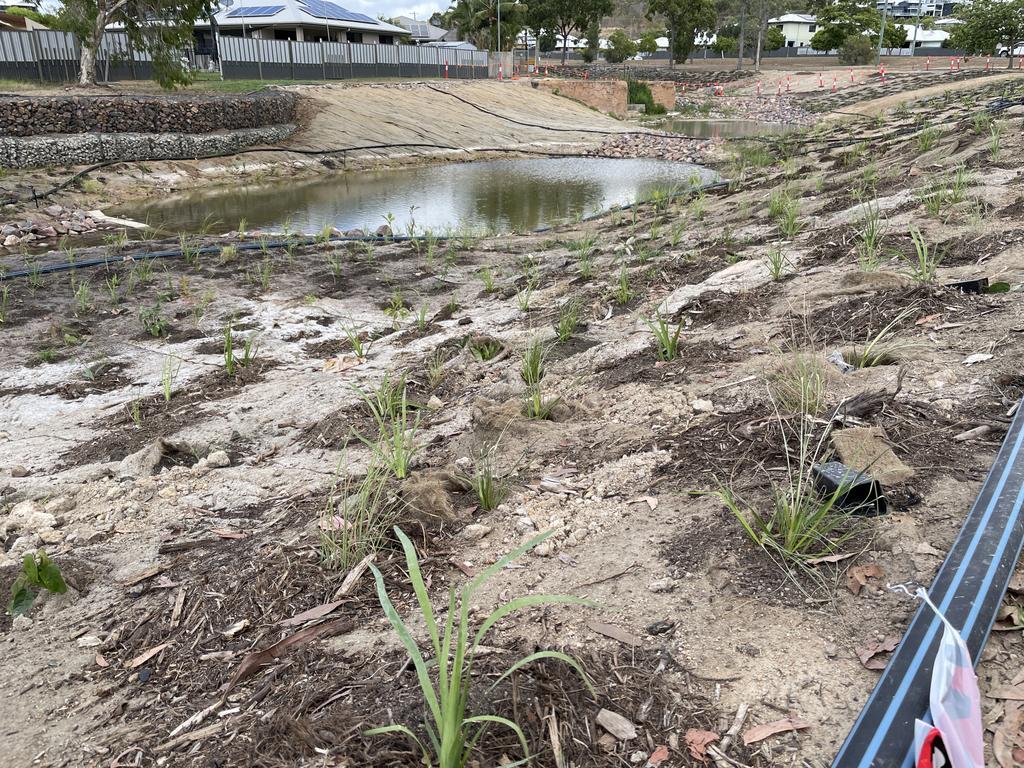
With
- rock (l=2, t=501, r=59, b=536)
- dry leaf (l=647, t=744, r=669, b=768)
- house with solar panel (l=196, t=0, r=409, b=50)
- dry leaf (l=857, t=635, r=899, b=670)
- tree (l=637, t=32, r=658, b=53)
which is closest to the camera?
dry leaf (l=647, t=744, r=669, b=768)

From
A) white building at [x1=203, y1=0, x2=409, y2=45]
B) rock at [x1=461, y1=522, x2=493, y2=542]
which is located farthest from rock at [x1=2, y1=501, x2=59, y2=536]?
white building at [x1=203, y1=0, x2=409, y2=45]

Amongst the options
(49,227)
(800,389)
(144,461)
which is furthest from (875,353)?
(49,227)

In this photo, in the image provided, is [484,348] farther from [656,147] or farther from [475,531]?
[656,147]

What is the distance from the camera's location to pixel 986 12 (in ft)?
105

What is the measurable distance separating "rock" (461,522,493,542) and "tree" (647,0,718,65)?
177 feet

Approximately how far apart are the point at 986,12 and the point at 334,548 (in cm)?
4003

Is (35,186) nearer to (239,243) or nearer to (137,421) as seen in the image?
(239,243)

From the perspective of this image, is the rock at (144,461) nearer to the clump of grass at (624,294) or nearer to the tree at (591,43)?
the clump of grass at (624,294)

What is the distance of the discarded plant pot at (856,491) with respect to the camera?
7.07 feet

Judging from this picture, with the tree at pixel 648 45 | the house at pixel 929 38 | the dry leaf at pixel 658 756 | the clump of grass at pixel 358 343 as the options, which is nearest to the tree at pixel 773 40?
the tree at pixel 648 45

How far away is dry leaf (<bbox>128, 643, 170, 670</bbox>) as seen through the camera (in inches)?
80.4

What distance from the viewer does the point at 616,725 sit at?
1.63 meters

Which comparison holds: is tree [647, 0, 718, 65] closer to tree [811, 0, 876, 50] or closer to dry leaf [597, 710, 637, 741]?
tree [811, 0, 876, 50]

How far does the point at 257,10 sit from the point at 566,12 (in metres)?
23.2
